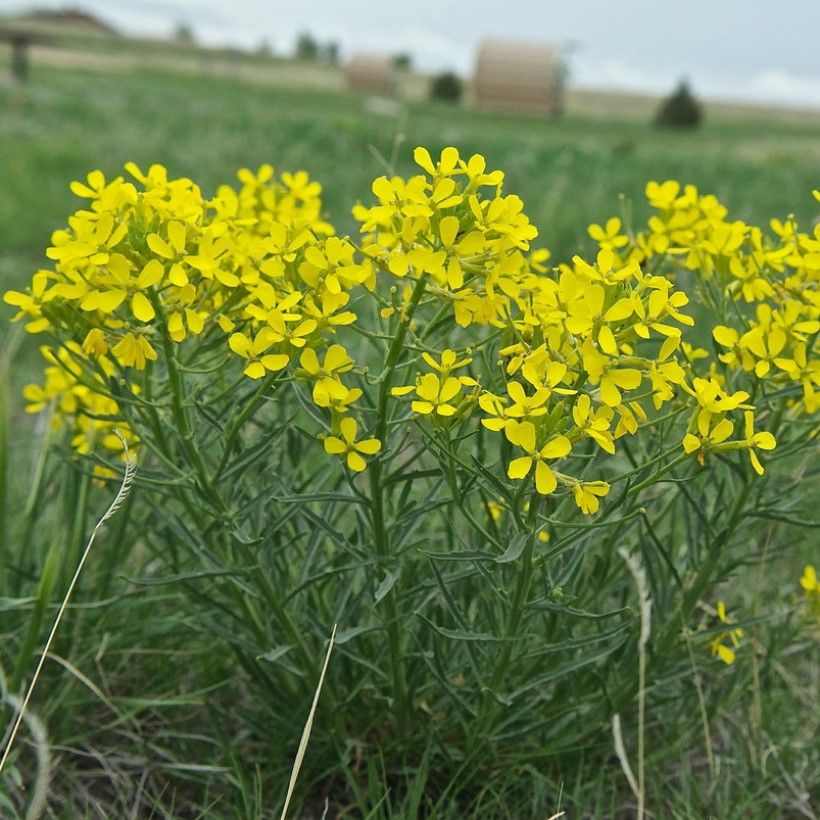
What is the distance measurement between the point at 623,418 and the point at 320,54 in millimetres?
55795

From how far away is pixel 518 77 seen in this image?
22.5 meters

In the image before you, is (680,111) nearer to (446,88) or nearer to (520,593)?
(446,88)

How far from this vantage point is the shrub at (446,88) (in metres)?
26.9

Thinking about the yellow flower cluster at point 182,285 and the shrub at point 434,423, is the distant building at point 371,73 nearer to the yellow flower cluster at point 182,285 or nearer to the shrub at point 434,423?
the shrub at point 434,423

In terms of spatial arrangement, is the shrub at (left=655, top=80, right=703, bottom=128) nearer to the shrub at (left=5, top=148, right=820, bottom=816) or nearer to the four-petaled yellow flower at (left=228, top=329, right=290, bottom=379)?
the shrub at (left=5, top=148, right=820, bottom=816)

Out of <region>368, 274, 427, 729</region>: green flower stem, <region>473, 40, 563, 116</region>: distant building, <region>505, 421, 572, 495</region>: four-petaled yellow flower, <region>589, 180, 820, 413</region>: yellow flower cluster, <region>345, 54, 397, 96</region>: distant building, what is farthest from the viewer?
<region>345, 54, 397, 96</region>: distant building

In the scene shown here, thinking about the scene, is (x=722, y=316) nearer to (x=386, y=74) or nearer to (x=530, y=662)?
(x=530, y=662)

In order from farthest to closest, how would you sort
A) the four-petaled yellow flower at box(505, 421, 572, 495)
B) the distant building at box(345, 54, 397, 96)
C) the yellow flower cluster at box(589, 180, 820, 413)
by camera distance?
the distant building at box(345, 54, 397, 96) → the yellow flower cluster at box(589, 180, 820, 413) → the four-petaled yellow flower at box(505, 421, 572, 495)

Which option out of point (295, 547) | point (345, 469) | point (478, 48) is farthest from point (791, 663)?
point (478, 48)

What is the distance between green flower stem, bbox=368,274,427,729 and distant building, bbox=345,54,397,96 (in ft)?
81.2

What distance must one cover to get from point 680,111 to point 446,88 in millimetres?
6245

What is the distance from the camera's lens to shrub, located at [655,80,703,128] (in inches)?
983

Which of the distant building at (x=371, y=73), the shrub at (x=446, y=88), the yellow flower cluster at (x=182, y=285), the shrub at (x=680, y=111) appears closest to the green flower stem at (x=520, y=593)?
the yellow flower cluster at (x=182, y=285)

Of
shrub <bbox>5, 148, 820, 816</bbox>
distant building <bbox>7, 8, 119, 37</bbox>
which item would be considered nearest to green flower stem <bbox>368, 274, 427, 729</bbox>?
shrub <bbox>5, 148, 820, 816</bbox>
